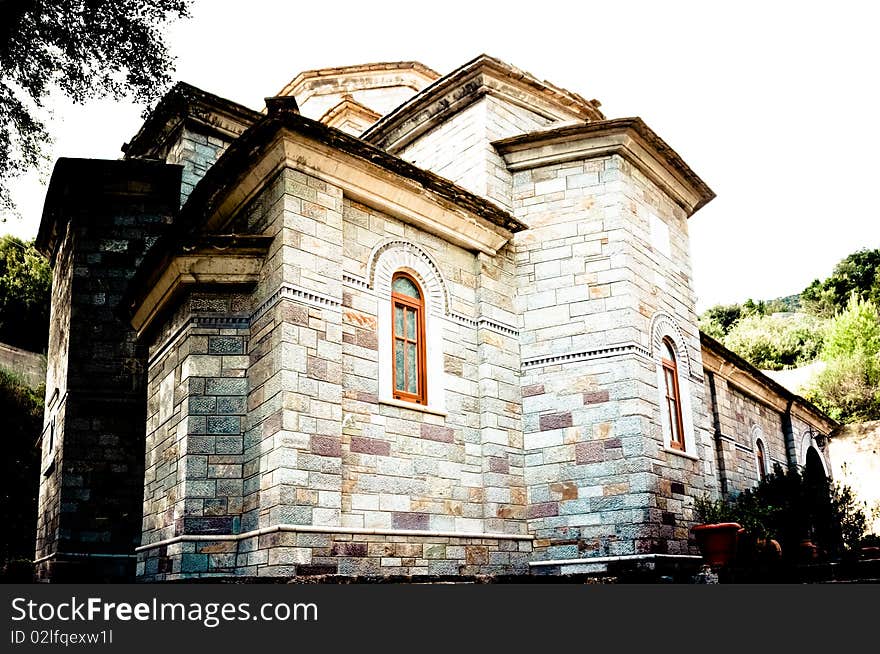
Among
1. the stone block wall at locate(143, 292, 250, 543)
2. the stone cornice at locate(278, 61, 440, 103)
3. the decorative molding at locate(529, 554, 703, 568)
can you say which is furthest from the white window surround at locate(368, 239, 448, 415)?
the stone cornice at locate(278, 61, 440, 103)

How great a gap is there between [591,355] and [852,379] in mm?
23890

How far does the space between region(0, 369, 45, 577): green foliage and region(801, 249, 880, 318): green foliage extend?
37.8 m

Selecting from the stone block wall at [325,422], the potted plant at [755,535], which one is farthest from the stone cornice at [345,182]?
the potted plant at [755,535]

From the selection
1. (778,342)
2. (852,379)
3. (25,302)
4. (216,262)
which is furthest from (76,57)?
(778,342)

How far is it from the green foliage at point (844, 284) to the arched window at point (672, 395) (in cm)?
3594

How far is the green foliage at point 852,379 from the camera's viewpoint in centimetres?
2917

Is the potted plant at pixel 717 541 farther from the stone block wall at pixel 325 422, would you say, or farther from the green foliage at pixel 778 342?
the green foliage at pixel 778 342

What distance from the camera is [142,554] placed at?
28.2 feet

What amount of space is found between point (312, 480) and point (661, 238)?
6.27 meters

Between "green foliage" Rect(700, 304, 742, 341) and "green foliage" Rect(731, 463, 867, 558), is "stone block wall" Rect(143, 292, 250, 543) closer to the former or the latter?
"green foliage" Rect(731, 463, 867, 558)

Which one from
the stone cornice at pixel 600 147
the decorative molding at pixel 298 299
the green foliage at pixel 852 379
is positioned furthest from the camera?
the green foliage at pixel 852 379

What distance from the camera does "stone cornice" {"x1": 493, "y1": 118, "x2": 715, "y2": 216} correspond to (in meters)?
10.4
